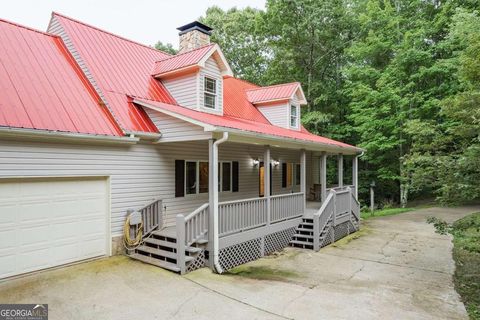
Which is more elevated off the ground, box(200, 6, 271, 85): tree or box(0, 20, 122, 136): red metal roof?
box(200, 6, 271, 85): tree

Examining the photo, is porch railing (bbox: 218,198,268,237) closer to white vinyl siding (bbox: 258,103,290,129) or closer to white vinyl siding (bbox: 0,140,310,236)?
white vinyl siding (bbox: 0,140,310,236)

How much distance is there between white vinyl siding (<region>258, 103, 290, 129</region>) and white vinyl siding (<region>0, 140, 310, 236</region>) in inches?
158

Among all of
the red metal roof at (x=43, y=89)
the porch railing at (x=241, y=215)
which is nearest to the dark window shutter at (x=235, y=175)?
the porch railing at (x=241, y=215)

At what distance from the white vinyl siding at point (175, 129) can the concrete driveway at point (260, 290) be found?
10.3 feet

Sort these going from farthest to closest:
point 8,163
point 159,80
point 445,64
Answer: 1. point 445,64
2. point 159,80
3. point 8,163

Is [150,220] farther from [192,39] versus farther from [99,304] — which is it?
[192,39]

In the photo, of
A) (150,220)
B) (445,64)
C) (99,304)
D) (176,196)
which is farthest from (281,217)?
(445,64)

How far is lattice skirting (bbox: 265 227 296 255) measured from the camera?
9.31 metres

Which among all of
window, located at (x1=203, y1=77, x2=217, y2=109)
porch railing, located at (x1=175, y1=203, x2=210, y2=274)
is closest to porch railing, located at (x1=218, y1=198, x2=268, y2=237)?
porch railing, located at (x1=175, y1=203, x2=210, y2=274)

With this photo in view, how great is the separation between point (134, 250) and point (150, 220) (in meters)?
0.84

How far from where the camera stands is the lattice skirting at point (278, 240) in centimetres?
931

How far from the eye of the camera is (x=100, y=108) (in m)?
8.12

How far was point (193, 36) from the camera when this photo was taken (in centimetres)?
1274

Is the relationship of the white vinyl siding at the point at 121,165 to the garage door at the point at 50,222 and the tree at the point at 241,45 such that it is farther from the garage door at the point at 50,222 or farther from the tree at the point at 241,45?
the tree at the point at 241,45
